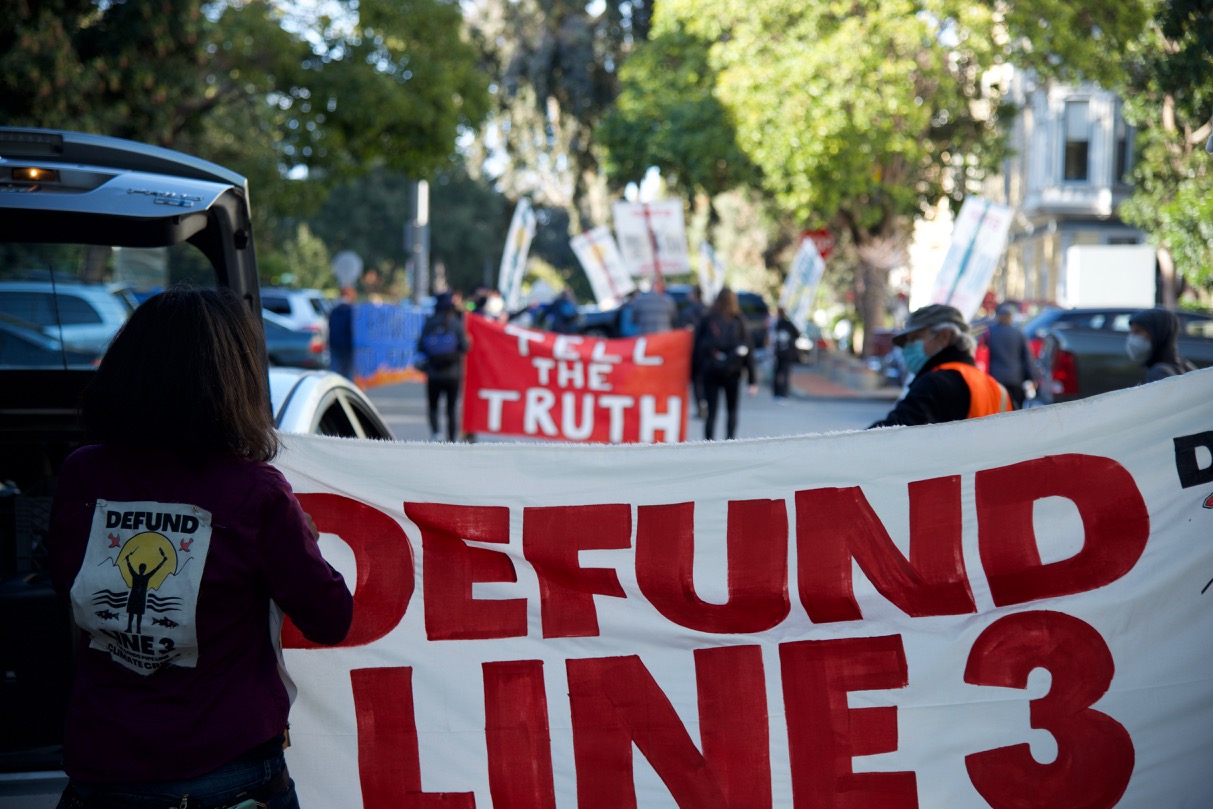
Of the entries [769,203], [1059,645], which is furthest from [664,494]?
[769,203]

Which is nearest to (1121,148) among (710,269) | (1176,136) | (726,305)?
(710,269)

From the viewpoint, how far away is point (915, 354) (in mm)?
5770

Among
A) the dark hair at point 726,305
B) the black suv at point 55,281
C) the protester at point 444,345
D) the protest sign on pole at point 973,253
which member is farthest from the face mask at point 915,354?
the protest sign on pole at point 973,253

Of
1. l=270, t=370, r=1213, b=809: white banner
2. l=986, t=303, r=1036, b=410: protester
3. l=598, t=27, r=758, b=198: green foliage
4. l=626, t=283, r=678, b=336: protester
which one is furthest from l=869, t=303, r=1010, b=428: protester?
l=598, t=27, r=758, b=198: green foliage

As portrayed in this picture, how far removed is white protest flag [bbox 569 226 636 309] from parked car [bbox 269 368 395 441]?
20893mm

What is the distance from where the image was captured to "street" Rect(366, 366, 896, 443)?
18812 millimetres

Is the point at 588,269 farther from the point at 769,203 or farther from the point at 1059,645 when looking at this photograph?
the point at 1059,645

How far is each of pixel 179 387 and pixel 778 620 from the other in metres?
1.88

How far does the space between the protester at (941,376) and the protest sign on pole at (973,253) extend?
10333 millimetres

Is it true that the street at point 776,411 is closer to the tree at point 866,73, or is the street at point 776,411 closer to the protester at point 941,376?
the tree at point 866,73

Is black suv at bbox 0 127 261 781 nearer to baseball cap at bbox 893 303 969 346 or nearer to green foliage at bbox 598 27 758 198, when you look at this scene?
baseball cap at bbox 893 303 969 346

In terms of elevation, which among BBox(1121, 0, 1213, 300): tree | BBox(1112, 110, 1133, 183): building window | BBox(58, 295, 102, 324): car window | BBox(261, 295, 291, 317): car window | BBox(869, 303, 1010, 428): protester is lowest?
BBox(261, 295, 291, 317): car window

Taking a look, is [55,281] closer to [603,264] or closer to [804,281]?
[603,264]

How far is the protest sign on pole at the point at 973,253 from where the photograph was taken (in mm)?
15758
